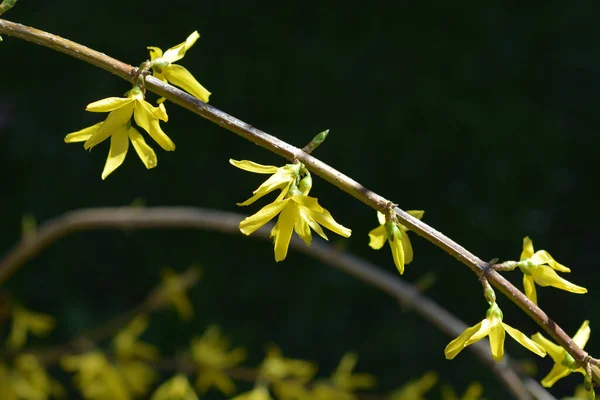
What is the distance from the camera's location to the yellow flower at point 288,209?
95 centimetres

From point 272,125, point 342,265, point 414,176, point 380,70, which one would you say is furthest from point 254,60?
point 342,265

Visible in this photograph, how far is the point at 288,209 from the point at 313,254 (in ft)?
2.35

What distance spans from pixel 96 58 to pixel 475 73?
9.43 feet

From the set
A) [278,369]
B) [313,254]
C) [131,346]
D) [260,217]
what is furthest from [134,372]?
[260,217]

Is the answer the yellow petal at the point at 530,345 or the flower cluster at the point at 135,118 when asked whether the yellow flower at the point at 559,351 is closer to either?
the yellow petal at the point at 530,345

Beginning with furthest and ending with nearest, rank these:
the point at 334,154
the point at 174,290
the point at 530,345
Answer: the point at 334,154
the point at 174,290
the point at 530,345

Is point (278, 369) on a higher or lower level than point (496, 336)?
higher

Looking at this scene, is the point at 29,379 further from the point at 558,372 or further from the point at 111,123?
the point at 558,372

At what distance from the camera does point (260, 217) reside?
3.12ft

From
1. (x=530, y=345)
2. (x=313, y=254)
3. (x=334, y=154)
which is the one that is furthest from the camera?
(x=334, y=154)

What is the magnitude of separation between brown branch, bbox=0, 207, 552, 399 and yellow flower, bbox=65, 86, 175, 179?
21.2 inches

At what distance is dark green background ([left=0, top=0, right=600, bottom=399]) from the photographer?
3.12 m

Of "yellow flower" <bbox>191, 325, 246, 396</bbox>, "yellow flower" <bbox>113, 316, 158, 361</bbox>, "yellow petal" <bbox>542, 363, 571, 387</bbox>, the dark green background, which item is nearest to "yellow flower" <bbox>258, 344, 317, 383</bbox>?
"yellow flower" <bbox>191, 325, 246, 396</bbox>

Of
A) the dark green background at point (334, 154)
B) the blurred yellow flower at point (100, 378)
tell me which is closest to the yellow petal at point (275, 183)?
the blurred yellow flower at point (100, 378)
